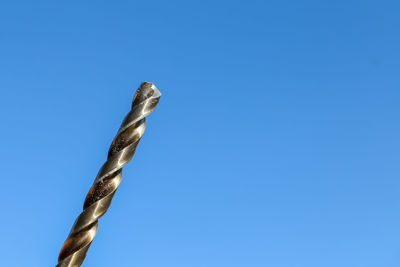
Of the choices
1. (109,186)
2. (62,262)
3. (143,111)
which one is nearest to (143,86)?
(143,111)

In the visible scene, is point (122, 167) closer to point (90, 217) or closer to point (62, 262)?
point (90, 217)

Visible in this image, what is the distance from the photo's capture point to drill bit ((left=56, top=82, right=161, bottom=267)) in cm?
241

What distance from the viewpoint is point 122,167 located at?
2543mm

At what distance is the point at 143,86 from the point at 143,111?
17cm

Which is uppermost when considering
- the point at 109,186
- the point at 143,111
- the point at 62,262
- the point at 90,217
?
the point at 143,111

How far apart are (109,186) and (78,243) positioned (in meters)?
0.30

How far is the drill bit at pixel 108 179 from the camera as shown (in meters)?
2.41

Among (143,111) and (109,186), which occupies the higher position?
(143,111)

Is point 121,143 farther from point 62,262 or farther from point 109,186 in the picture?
point 62,262

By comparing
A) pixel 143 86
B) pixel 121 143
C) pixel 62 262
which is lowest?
pixel 62 262

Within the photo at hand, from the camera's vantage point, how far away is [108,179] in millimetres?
2498

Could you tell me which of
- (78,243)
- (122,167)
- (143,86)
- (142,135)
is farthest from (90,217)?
(143,86)

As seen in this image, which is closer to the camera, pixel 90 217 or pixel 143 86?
pixel 90 217

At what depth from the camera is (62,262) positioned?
7.75ft
